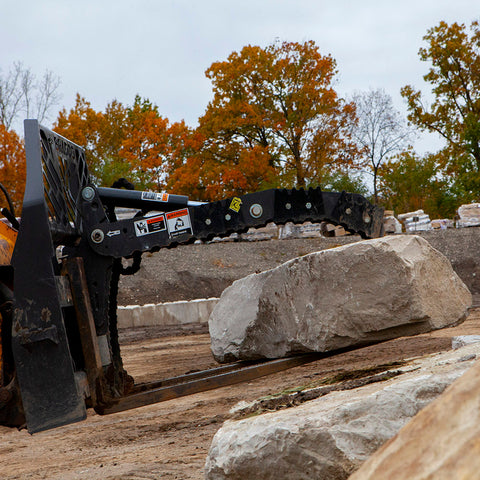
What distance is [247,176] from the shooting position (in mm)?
27453

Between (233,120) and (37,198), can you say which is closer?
(37,198)

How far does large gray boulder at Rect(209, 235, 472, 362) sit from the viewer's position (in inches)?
217

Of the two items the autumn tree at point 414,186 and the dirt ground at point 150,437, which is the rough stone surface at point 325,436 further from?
the autumn tree at point 414,186

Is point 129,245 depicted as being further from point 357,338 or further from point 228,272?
point 228,272

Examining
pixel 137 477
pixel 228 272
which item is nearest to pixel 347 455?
Answer: pixel 137 477

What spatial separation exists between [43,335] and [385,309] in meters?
3.04

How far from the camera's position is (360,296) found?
18.7ft

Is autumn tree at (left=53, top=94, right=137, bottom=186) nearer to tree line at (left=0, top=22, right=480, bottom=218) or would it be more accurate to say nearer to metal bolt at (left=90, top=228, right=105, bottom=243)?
tree line at (left=0, top=22, right=480, bottom=218)

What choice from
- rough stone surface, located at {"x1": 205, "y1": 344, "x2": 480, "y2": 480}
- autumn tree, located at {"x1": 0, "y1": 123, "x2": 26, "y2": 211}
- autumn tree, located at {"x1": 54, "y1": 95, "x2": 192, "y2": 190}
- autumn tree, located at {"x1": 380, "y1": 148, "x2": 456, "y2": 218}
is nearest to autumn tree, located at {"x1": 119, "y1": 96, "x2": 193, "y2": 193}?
autumn tree, located at {"x1": 54, "y1": 95, "x2": 192, "y2": 190}

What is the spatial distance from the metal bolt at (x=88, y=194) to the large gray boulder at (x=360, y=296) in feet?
7.19

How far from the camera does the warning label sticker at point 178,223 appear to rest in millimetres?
4461

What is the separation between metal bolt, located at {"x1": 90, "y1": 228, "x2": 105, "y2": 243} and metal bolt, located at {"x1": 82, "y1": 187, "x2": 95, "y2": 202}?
0.97 ft

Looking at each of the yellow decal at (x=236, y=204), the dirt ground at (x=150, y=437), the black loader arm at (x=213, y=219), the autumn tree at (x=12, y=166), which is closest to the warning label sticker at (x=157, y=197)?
the black loader arm at (x=213, y=219)

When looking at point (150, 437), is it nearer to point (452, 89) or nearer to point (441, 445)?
point (441, 445)
